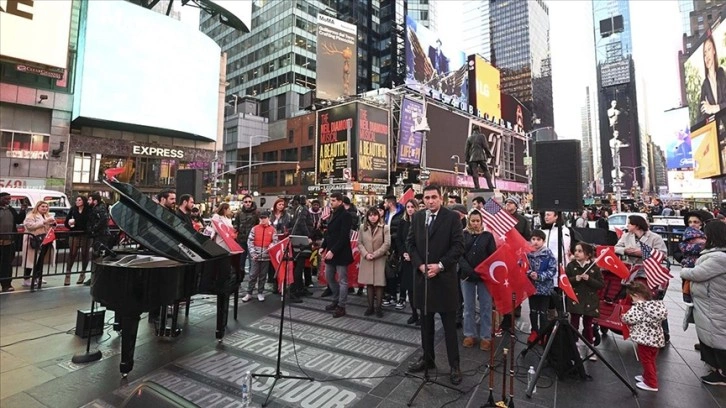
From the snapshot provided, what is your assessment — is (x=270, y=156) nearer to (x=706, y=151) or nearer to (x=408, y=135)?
(x=408, y=135)

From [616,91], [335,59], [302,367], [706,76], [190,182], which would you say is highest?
[616,91]

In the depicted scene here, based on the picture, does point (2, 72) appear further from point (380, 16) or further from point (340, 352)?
point (380, 16)

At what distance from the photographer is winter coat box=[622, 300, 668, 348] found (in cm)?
388

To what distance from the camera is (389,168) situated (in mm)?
38188

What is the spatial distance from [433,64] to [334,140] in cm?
1665

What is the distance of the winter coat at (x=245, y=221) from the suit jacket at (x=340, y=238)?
2.38m

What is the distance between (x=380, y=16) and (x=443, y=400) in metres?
82.9

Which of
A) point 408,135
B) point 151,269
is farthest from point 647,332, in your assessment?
point 408,135

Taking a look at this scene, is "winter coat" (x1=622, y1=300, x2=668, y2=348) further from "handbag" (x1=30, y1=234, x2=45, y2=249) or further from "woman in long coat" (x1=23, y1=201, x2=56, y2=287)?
"handbag" (x1=30, y1=234, x2=45, y2=249)

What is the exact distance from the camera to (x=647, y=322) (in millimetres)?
3943

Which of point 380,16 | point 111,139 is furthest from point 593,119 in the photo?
point 111,139

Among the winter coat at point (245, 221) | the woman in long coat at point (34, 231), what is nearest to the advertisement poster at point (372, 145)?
the winter coat at point (245, 221)

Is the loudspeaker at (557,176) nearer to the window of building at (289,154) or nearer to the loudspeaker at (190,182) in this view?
the loudspeaker at (190,182)

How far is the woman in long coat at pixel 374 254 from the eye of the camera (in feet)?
22.3
